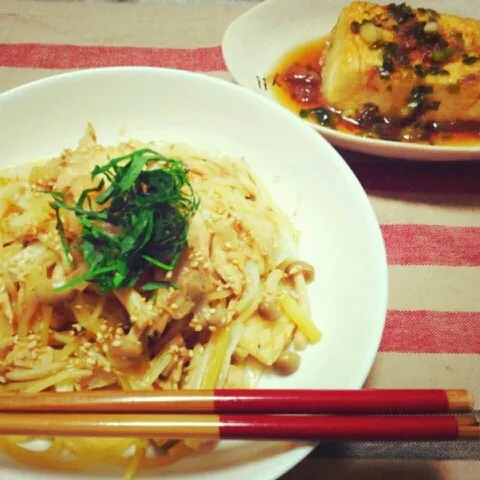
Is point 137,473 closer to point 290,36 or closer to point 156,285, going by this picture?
point 156,285

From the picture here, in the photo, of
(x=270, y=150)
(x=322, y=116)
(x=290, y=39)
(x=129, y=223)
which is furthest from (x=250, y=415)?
(x=290, y=39)

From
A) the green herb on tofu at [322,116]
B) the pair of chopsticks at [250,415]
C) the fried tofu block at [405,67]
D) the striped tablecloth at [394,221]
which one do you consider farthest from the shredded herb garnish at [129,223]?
the fried tofu block at [405,67]

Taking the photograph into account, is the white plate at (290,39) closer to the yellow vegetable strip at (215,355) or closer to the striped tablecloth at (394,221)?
the striped tablecloth at (394,221)

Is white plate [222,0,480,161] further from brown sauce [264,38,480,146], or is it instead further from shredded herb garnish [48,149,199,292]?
shredded herb garnish [48,149,199,292]

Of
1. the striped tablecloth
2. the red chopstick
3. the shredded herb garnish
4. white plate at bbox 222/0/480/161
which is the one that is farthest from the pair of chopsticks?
white plate at bbox 222/0/480/161

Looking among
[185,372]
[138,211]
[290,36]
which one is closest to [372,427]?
[185,372]
